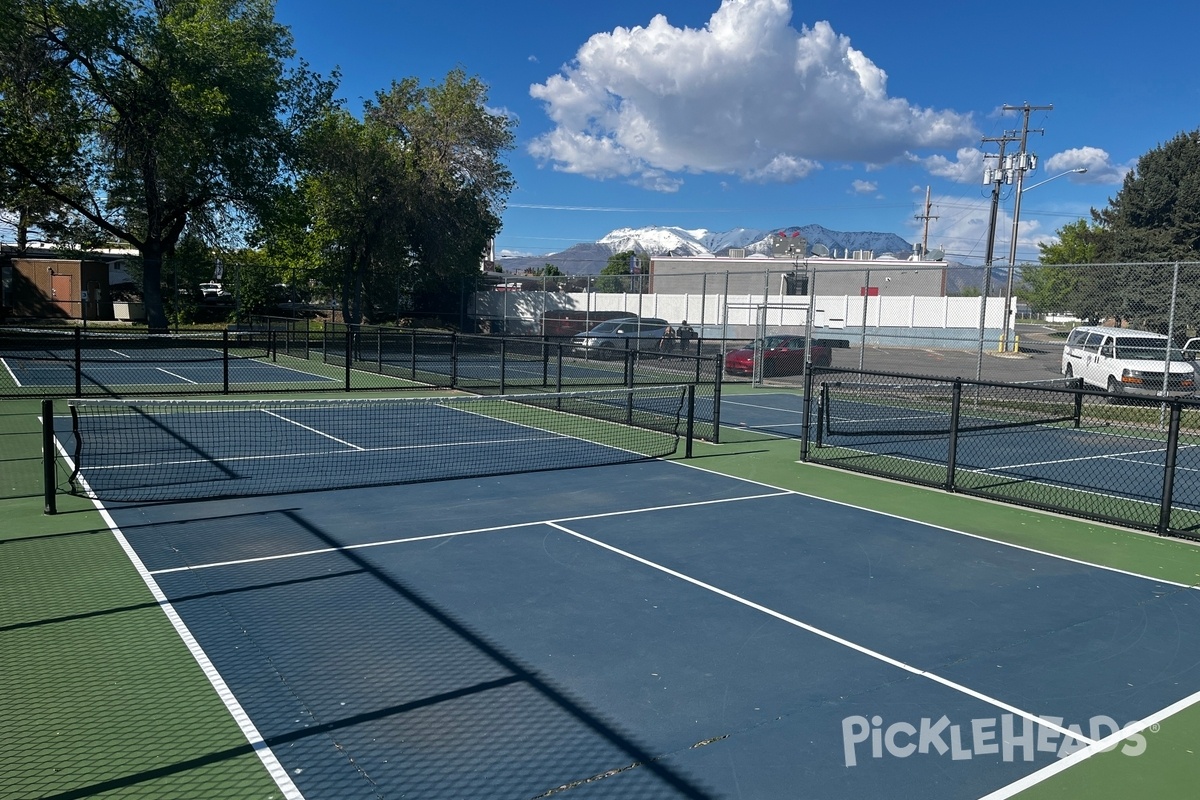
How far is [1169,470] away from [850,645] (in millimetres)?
5452

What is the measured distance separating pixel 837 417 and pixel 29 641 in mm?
15057

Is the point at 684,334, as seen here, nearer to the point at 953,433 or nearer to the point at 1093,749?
the point at 953,433

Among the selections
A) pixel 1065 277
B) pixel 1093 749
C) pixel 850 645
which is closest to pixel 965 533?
pixel 850 645

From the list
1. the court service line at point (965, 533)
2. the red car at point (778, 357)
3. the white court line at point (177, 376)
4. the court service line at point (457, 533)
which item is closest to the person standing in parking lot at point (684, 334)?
the red car at point (778, 357)

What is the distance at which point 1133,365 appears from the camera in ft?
66.6

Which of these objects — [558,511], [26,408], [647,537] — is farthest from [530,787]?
[26,408]

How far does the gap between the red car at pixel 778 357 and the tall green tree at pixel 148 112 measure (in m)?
21.5

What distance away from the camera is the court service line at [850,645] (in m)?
5.35

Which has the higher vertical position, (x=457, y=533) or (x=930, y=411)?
(x=930, y=411)

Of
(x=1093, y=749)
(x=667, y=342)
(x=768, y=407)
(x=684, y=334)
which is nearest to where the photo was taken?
(x=1093, y=749)

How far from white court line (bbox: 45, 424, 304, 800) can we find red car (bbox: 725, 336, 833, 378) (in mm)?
21035

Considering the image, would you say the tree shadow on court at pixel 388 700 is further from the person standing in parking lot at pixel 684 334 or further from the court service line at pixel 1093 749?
the person standing in parking lot at pixel 684 334

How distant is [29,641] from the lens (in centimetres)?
611

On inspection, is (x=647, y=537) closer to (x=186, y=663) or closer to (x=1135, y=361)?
(x=186, y=663)
